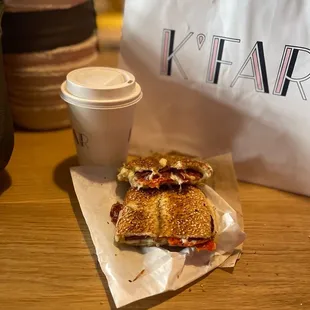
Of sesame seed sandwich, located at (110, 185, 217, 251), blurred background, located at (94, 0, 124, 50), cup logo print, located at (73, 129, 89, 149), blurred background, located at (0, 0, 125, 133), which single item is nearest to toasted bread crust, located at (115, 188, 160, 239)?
sesame seed sandwich, located at (110, 185, 217, 251)

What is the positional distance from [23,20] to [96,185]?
281 millimetres

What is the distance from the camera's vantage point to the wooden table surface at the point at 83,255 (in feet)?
1.55

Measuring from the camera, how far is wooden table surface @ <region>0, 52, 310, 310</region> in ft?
1.55

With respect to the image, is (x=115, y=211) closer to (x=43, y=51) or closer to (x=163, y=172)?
(x=163, y=172)

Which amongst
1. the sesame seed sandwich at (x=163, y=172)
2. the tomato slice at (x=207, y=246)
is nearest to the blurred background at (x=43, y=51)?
the sesame seed sandwich at (x=163, y=172)

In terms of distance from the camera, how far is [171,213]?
54 cm

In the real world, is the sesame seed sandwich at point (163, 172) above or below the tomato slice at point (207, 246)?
above

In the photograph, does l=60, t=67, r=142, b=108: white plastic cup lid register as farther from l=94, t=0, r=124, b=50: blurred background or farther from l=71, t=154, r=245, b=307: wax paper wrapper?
l=94, t=0, r=124, b=50: blurred background

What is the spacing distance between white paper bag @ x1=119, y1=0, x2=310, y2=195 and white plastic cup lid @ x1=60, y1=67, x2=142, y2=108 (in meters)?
0.07

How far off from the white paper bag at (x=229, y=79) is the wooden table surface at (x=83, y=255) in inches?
2.9

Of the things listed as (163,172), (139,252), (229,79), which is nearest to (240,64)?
(229,79)

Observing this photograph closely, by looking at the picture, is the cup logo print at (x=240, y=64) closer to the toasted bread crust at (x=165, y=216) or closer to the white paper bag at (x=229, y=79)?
the white paper bag at (x=229, y=79)

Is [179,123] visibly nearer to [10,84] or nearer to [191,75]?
[191,75]

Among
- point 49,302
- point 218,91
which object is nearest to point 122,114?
point 218,91
